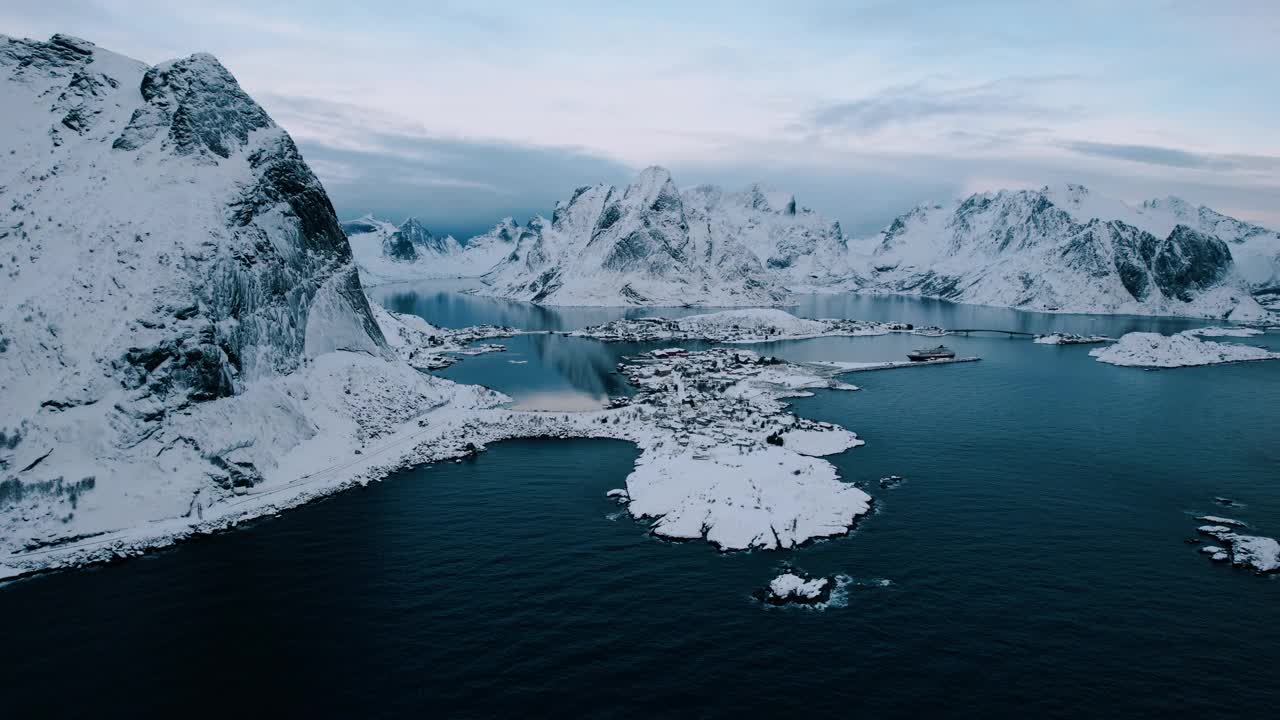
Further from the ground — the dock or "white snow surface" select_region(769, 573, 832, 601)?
the dock

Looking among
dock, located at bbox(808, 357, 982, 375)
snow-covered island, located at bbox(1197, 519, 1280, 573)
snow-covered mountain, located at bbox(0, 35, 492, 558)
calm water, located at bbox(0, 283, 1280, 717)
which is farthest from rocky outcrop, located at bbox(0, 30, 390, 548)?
dock, located at bbox(808, 357, 982, 375)

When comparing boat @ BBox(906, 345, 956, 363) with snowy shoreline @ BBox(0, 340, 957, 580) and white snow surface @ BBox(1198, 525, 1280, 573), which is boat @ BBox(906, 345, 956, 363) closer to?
snowy shoreline @ BBox(0, 340, 957, 580)

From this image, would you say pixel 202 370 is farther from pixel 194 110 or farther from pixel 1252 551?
pixel 1252 551

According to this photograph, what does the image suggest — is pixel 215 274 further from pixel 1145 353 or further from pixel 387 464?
pixel 1145 353

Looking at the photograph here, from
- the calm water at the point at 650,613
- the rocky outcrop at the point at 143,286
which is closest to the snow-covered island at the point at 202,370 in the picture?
the rocky outcrop at the point at 143,286

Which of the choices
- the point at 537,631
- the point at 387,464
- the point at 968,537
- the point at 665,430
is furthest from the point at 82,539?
the point at 968,537
